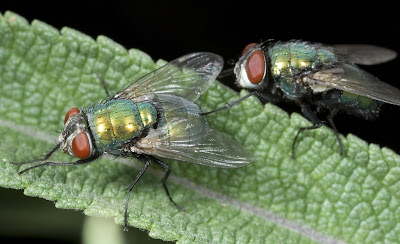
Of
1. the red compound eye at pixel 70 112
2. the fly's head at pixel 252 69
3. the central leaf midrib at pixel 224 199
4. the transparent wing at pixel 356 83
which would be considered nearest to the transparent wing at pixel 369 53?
the transparent wing at pixel 356 83

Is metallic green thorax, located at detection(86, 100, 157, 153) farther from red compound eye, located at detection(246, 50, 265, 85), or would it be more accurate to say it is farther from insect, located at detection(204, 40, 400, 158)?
insect, located at detection(204, 40, 400, 158)

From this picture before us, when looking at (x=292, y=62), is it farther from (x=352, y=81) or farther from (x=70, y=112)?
(x=70, y=112)

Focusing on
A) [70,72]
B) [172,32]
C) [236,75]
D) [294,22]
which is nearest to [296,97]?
[236,75]

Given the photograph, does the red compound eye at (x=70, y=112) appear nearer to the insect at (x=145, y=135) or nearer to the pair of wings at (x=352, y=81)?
the insect at (x=145, y=135)

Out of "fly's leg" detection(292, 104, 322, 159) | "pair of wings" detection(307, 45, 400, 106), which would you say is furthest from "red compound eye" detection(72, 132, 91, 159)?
"pair of wings" detection(307, 45, 400, 106)

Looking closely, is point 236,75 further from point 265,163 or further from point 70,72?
point 70,72

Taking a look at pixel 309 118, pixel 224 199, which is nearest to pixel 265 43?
pixel 309 118

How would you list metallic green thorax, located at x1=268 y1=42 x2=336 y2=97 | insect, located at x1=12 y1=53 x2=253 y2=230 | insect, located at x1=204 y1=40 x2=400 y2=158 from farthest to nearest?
1. metallic green thorax, located at x1=268 y1=42 x2=336 y2=97
2. insect, located at x1=204 y1=40 x2=400 y2=158
3. insect, located at x1=12 y1=53 x2=253 y2=230

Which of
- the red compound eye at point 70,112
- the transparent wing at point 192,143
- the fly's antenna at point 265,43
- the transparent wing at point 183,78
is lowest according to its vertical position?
the transparent wing at point 192,143
